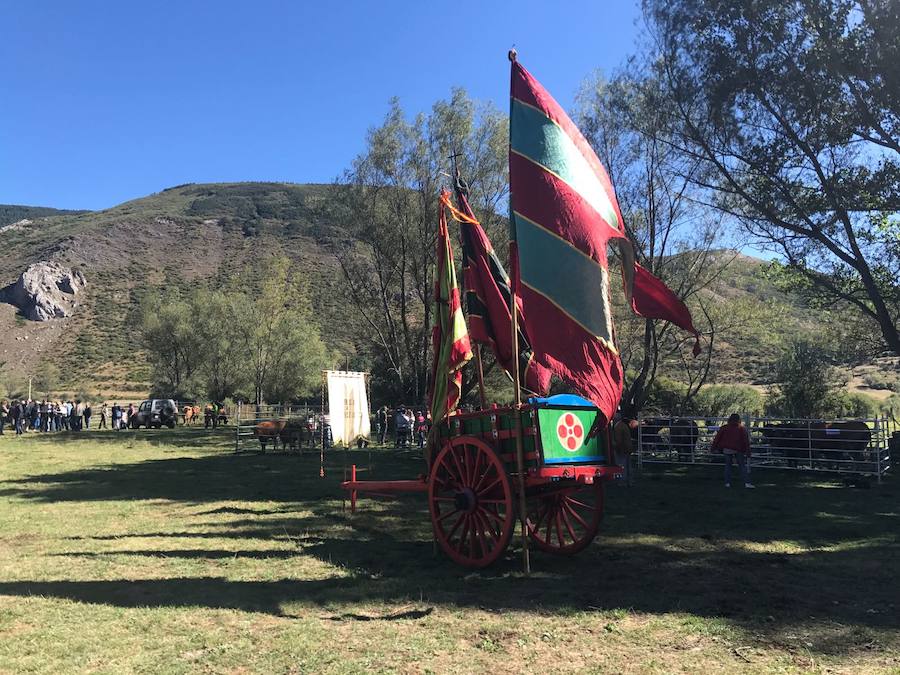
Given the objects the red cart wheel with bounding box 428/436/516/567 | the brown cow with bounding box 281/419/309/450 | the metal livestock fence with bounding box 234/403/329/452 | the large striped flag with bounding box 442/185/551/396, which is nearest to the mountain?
the metal livestock fence with bounding box 234/403/329/452

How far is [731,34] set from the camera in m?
14.6

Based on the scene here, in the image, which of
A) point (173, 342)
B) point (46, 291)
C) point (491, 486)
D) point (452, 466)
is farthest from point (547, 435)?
point (46, 291)

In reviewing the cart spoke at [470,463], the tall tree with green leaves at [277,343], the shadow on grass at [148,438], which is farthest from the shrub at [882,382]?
the cart spoke at [470,463]

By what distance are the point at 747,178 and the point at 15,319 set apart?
3212 inches

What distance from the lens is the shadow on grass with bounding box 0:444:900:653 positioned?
5.48 metres

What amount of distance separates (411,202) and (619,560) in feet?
52.5

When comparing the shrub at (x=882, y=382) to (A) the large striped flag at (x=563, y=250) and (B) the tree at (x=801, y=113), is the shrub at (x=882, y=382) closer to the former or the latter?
(B) the tree at (x=801, y=113)

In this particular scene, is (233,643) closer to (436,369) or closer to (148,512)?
(436,369)

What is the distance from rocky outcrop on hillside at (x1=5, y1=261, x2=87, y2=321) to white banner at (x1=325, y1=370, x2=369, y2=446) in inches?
2980

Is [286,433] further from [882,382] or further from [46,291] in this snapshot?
[46,291]

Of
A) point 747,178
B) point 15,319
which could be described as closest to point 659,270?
point 747,178

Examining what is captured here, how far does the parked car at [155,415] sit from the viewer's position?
33.4 meters

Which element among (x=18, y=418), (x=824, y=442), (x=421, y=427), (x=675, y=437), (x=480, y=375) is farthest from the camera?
(x=18, y=418)

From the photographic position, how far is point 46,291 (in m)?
74.2
